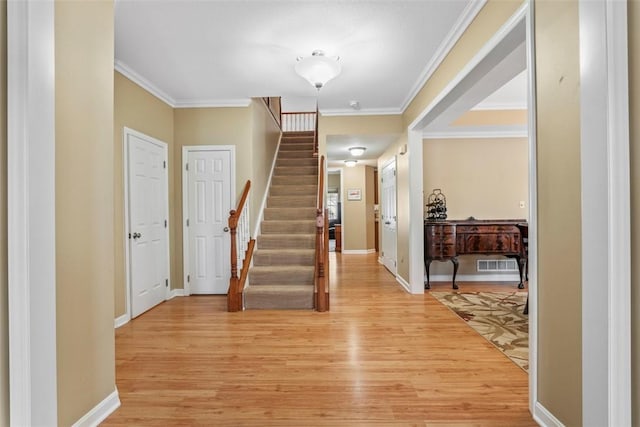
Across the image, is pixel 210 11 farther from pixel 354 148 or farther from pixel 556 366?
pixel 354 148

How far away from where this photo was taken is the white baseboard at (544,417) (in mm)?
1607

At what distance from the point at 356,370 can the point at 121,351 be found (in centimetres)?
189

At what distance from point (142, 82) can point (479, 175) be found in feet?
16.0

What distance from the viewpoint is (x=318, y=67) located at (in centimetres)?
299

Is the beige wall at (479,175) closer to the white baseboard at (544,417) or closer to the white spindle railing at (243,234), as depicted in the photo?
the white spindle railing at (243,234)

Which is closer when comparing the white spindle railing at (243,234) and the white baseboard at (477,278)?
the white spindle railing at (243,234)

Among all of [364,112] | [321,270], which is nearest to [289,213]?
[321,270]

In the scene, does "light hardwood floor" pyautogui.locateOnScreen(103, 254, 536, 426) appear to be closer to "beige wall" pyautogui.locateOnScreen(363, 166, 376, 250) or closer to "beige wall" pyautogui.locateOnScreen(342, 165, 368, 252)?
"beige wall" pyautogui.locateOnScreen(342, 165, 368, 252)
